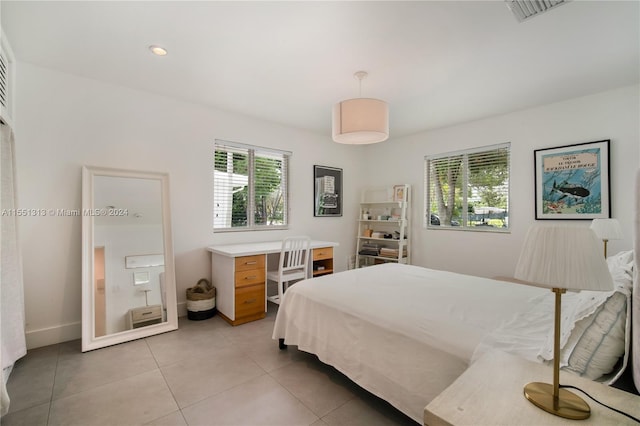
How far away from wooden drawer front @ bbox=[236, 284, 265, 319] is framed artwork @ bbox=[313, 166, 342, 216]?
5.54ft

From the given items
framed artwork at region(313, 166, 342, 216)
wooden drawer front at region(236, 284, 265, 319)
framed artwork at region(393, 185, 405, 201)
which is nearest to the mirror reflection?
wooden drawer front at region(236, 284, 265, 319)

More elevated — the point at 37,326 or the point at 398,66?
the point at 398,66

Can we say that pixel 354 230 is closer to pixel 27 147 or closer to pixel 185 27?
pixel 185 27

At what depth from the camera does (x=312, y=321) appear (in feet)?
6.79

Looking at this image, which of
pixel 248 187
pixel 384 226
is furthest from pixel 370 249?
pixel 248 187

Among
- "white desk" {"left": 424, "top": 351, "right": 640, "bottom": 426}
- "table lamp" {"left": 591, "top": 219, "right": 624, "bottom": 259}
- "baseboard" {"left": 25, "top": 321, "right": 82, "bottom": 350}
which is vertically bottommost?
"baseboard" {"left": 25, "top": 321, "right": 82, "bottom": 350}

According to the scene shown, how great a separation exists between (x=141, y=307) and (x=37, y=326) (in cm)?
79

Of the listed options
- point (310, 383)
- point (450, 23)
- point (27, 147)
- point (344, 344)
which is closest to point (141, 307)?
point (27, 147)

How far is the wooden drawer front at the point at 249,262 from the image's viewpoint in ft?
9.75

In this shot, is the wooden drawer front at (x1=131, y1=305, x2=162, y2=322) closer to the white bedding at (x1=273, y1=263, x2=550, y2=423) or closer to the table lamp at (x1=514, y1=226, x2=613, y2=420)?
the white bedding at (x1=273, y1=263, x2=550, y2=423)

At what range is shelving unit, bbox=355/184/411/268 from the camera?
4391mm

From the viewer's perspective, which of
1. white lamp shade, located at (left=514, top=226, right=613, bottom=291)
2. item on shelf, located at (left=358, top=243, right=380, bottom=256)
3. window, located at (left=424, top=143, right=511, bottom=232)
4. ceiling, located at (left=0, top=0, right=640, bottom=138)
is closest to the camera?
white lamp shade, located at (left=514, top=226, right=613, bottom=291)

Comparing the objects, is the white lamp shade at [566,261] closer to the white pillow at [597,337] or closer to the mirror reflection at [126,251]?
the white pillow at [597,337]

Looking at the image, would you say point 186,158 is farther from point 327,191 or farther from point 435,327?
point 435,327
